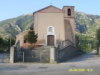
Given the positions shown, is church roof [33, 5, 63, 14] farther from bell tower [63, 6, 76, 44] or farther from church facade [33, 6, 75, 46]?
bell tower [63, 6, 76, 44]

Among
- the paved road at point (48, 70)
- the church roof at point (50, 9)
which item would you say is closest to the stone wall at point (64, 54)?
the paved road at point (48, 70)

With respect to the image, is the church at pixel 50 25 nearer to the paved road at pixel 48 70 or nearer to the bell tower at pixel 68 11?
the bell tower at pixel 68 11

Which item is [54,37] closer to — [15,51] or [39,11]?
[39,11]

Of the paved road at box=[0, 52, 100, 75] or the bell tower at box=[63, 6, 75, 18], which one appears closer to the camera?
the paved road at box=[0, 52, 100, 75]

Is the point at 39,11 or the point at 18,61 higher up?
the point at 39,11

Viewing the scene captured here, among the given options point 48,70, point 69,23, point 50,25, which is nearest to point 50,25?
point 50,25

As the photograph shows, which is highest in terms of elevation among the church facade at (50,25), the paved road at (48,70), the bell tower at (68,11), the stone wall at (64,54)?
the bell tower at (68,11)

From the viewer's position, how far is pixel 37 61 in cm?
3378

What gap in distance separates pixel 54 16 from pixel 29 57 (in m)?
22.6

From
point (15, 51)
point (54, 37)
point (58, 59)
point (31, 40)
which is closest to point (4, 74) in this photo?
point (15, 51)

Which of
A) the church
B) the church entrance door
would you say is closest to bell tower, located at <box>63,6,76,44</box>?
the church

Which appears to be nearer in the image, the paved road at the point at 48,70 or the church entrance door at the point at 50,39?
the paved road at the point at 48,70

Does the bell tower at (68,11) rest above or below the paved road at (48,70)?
above

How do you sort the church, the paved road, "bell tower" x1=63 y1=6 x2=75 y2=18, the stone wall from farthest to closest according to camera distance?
"bell tower" x1=63 y1=6 x2=75 y2=18 → the church → the stone wall → the paved road
